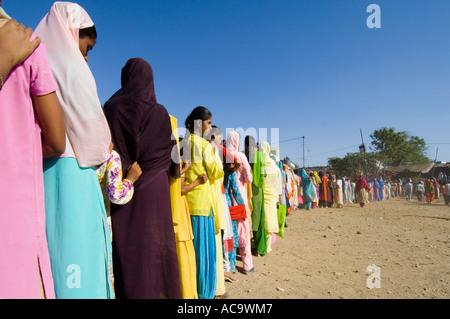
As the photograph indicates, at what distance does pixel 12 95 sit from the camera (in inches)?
39.7

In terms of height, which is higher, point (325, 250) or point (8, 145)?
point (8, 145)

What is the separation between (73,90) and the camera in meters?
1.21

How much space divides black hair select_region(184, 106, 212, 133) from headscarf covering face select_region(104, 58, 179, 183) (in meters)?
1.04

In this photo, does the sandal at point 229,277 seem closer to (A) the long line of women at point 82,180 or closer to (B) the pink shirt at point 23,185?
(A) the long line of women at point 82,180

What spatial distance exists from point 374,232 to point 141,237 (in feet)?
24.5

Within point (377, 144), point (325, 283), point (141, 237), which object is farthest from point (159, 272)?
point (377, 144)

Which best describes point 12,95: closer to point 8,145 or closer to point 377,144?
point 8,145

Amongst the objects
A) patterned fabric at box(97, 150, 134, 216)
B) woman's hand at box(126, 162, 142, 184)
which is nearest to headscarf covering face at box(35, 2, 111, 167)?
patterned fabric at box(97, 150, 134, 216)

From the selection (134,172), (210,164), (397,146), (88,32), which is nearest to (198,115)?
(210,164)

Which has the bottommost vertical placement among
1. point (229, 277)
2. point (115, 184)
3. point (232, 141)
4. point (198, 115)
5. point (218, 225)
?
point (229, 277)

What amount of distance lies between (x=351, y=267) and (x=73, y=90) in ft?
15.0

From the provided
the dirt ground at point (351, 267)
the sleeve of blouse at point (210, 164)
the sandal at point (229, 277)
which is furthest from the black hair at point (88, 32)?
the sandal at point (229, 277)

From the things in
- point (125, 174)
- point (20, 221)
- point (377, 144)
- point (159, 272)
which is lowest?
point (159, 272)

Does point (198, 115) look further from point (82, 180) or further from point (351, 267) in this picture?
point (351, 267)
